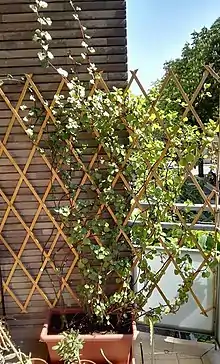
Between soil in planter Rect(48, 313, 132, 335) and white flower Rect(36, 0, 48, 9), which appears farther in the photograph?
soil in planter Rect(48, 313, 132, 335)

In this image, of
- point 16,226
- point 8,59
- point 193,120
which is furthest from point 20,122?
point 193,120

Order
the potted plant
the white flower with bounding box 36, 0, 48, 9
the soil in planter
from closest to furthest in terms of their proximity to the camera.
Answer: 1. the white flower with bounding box 36, 0, 48, 9
2. the potted plant
3. the soil in planter

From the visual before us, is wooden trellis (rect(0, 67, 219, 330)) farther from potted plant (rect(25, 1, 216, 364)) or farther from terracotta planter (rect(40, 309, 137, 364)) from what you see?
terracotta planter (rect(40, 309, 137, 364))

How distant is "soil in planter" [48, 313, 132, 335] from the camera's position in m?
2.50

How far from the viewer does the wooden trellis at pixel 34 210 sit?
2.43 metres

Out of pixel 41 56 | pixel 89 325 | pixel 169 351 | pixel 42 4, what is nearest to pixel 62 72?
pixel 41 56

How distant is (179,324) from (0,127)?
1679 millimetres

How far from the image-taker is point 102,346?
241cm

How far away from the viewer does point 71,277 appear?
8.79 feet

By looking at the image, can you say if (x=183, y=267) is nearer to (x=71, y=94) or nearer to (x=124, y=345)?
(x=124, y=345)

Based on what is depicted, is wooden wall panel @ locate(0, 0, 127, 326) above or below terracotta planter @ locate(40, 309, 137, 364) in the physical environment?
above

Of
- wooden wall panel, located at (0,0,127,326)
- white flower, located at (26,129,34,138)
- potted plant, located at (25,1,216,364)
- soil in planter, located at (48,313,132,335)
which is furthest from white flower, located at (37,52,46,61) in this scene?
soil in planter, located at (48,313,132,335)

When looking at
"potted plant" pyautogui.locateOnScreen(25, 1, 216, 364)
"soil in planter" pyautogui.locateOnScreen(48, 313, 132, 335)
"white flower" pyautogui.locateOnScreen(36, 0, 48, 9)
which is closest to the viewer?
"white flower" pyautogui.locateOnScreen(36, 0, 48, 9)

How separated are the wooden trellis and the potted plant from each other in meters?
0.02
